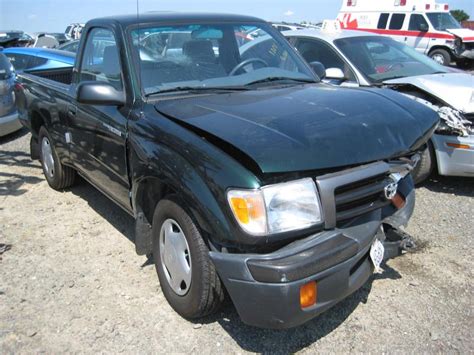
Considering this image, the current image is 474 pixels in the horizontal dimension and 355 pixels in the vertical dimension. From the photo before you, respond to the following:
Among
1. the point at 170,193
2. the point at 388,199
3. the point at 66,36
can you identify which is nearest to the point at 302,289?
the point at 388,199

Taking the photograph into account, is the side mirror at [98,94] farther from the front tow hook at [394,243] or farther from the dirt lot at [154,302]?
the front tow hook at [394,243]

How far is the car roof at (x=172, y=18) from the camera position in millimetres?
3551

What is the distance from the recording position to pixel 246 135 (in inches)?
97.0

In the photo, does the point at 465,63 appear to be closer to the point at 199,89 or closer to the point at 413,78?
the point at 413,78

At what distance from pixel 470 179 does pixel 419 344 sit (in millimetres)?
3354

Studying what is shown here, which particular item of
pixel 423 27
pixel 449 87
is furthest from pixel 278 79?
pixel 423 27

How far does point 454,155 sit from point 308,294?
316 centimetres

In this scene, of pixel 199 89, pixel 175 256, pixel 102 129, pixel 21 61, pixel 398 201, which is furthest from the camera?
pixel 21 61

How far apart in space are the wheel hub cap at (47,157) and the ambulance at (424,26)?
14259 millimetres

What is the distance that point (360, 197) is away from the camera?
8.29 ft

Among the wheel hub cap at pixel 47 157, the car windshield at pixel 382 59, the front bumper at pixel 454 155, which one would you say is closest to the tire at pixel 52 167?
the wheel hub cap at pixel 47 157

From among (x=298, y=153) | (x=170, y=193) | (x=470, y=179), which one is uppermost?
(x=298, y=153)

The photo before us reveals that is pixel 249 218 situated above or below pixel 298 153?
below

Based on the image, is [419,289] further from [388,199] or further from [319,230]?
[319,230]
